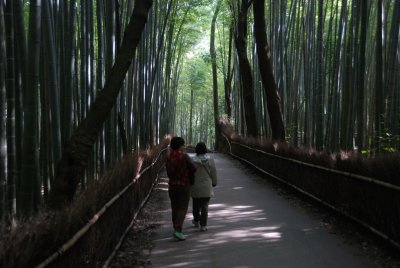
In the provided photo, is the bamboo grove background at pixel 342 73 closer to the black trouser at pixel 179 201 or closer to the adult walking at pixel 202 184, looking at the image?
the adult walking at pixel 202 184

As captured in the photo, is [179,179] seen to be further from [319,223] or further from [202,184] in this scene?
[319,223]

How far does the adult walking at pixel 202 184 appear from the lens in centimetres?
571

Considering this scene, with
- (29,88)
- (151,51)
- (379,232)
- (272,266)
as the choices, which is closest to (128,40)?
(29,88)

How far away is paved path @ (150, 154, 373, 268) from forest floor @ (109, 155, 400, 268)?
0.25ft

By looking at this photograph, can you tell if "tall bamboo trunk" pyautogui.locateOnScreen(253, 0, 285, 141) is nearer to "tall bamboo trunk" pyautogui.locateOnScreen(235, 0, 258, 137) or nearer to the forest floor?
the forest floor

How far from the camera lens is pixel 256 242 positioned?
5125mm

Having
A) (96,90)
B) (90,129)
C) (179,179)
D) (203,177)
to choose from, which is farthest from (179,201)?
(96,90)

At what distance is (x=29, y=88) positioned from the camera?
3926 millimetres

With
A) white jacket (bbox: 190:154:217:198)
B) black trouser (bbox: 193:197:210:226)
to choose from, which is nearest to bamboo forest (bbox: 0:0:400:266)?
white jacket (bbox: 190:154:217:198)

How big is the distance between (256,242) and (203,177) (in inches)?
42.1

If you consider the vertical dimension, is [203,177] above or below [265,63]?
below

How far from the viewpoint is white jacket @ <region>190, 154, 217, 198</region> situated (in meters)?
5.70

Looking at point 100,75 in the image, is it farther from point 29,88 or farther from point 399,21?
point 399,21

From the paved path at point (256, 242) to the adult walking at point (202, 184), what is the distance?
205mm
